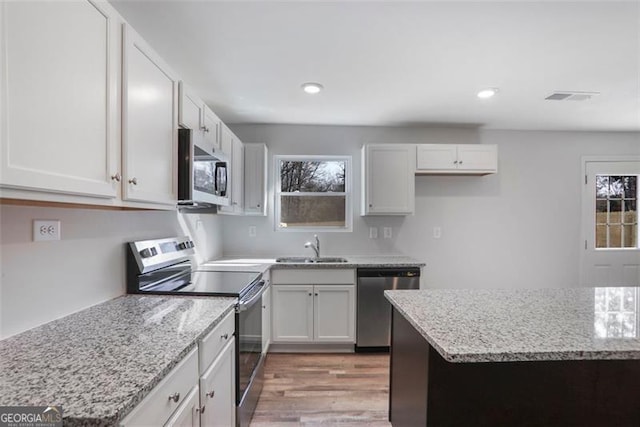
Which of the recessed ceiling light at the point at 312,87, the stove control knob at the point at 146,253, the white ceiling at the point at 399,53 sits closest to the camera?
the white ceiling at the point at 399,53

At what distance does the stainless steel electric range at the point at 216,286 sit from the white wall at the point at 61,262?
0.28 ft

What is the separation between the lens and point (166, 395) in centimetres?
96

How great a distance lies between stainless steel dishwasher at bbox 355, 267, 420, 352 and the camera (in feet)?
9.61

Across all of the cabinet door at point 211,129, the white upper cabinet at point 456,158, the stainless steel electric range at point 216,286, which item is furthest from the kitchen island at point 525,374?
the white upper cabinet at point 456,158

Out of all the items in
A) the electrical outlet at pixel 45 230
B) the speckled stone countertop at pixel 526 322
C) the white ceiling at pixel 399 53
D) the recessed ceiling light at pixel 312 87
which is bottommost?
the speckled stone countertop at pixel 526 322

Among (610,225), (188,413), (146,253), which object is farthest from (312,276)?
(610,225)

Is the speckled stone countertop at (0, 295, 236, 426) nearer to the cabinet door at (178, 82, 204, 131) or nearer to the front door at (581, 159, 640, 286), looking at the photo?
the cabinet door at (178, 82, 204, 131)

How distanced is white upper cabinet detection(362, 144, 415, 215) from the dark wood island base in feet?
6.90

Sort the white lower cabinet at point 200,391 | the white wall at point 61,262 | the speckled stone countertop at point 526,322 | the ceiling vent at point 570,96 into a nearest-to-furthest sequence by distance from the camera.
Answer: the white lower cabinet at point 200,391 < the speckled stone countertop at point 526,322 < the white wall at point 61,262 < the ceiling vent at point 570,96

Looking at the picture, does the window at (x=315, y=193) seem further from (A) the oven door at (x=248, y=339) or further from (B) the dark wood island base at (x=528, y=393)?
(B) the dark wood island base at (x=528, y=393)

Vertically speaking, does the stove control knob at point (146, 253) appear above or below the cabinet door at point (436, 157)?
below

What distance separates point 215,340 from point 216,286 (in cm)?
56

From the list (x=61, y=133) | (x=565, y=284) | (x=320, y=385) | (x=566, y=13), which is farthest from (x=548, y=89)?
(x=61, y=133)

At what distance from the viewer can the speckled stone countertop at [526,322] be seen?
99 cm
